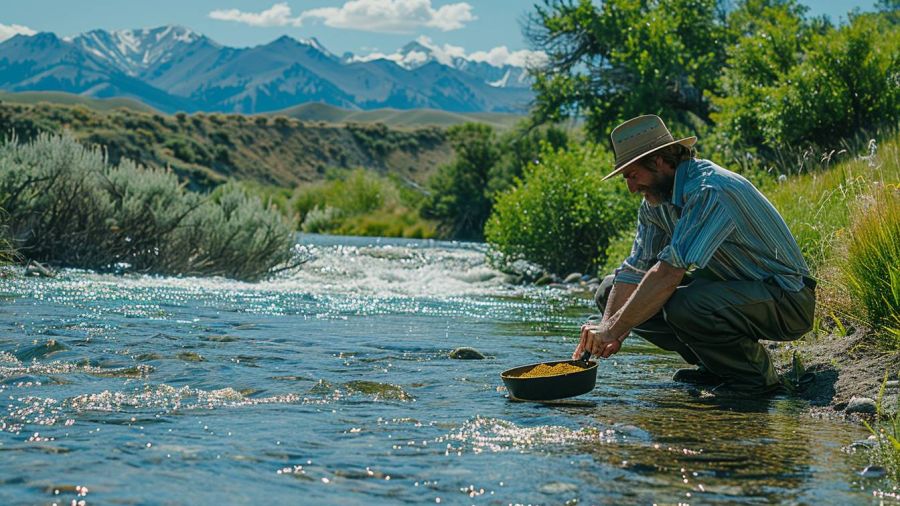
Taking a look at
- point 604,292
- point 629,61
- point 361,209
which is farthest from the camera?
point 361,209

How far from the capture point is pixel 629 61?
27422mm

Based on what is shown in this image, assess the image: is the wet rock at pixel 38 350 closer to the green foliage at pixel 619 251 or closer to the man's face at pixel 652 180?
the man's face at pixel 652 180

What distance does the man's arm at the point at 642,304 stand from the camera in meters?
5.12

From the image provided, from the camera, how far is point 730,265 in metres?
5.53

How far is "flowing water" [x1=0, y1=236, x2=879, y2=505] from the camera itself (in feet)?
11.6

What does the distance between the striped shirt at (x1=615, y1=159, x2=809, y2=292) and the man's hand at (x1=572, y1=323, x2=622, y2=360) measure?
50cm

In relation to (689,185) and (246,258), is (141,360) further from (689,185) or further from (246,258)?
(246,258)

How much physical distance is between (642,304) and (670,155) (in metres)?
0.89

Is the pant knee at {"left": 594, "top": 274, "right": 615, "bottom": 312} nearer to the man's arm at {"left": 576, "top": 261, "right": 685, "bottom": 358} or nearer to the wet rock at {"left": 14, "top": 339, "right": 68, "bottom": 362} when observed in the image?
the man's arm at {"left": 576, "top": 261, "right": 685, "bottom": 358}

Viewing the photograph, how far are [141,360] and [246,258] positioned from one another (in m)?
8.91

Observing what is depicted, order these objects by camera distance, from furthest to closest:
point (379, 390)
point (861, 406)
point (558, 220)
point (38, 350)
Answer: point (558, 220)
point (38, 350)
point (379, 390)
point (861, 406)

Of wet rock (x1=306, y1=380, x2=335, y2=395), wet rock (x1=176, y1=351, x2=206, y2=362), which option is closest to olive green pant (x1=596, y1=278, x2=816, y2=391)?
wet rock (x1=306, y1=380, x2=335, y2=395)

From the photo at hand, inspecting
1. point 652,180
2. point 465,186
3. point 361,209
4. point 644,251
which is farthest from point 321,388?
point 361,209

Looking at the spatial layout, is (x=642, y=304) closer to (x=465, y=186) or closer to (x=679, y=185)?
(x=679, y=185)
